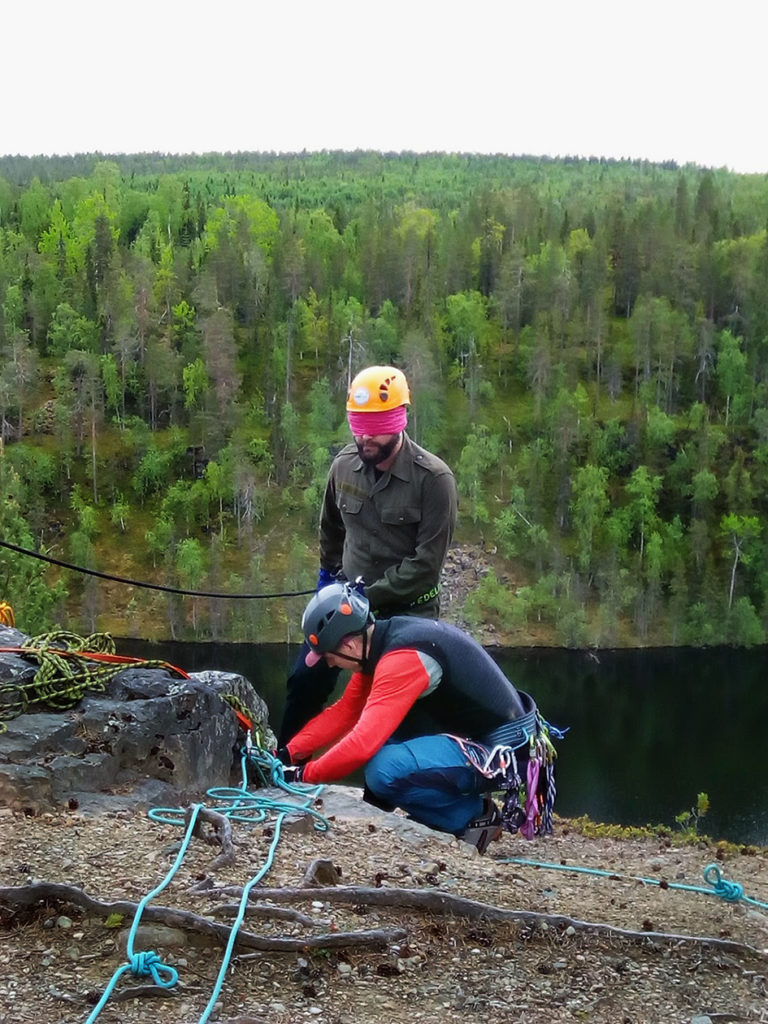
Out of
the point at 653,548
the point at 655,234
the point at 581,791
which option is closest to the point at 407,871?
the point at 581,791

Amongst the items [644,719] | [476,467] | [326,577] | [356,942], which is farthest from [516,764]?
[476,467]

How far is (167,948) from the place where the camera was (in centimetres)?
408

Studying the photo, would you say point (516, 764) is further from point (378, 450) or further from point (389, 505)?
point (378, 450)

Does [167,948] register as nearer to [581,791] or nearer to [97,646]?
[97,646]

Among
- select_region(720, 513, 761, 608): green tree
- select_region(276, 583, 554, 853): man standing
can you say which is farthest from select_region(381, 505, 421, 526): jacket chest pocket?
select_region(720, 513, 761, 608): green tree

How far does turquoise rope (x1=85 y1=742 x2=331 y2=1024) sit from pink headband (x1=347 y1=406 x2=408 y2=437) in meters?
2.07

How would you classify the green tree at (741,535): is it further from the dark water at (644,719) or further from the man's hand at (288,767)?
the man's hand at (288,767)

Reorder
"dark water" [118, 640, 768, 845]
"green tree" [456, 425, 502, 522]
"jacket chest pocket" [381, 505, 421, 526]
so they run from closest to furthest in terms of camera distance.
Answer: "jacket chest pocket" [381, 505, 421, 526], "dark water" [118, 640, 768, 845], "green tree" [456, 425, 502, 522]

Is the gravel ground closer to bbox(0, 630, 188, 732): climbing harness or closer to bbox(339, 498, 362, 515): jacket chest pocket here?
bbox(0, 630, 188, 732): climbing harness

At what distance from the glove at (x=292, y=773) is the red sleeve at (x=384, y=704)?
1112 millimetres

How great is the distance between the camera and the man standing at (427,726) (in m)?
5.57

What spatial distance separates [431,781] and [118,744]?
183cm

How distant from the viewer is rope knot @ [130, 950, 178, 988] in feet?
12.6

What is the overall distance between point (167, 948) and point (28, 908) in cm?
62
